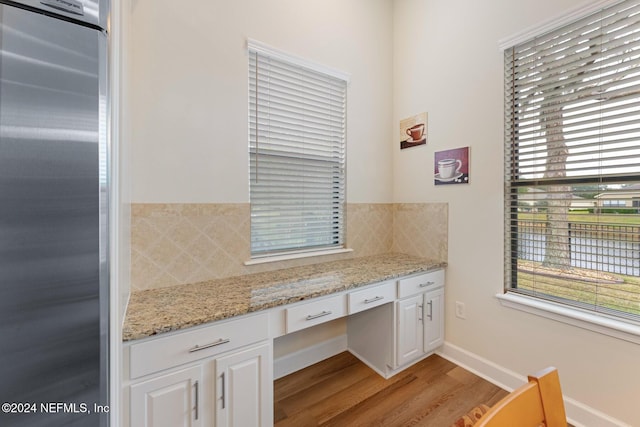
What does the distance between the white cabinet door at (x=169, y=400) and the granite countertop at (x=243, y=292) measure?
0.77ft

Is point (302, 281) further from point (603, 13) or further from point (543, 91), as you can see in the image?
point (603, 13)

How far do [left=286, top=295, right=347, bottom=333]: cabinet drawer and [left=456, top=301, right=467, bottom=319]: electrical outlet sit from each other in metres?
1.15

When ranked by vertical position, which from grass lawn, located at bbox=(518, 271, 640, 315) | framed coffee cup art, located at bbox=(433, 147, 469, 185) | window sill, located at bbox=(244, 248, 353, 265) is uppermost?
framed coffee cup art, located at bbox=(433, 147, 469, 185)

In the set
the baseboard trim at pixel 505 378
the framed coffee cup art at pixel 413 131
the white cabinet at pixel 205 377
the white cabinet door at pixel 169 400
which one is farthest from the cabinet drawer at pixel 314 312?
the framed coffee cup art at pixel 413 131

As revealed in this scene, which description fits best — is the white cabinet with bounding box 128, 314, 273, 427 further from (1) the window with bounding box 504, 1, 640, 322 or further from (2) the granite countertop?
(1) the window with bounding box 504, 1, 640, 322

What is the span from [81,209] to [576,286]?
2558 mm

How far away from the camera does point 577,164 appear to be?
→ 1.74 m

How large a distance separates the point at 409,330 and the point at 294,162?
1.64m

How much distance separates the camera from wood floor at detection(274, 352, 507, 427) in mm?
1768

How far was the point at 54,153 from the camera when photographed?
2.18 ft

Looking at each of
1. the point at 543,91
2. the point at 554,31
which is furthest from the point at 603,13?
the point at 543,91

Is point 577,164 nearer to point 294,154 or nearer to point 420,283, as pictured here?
point 420,283

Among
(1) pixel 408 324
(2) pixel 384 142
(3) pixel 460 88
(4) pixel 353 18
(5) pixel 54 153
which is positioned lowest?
(1) pixel 408 324

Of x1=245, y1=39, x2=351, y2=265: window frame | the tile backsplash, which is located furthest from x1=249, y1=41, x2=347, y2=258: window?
the tile backsplash
